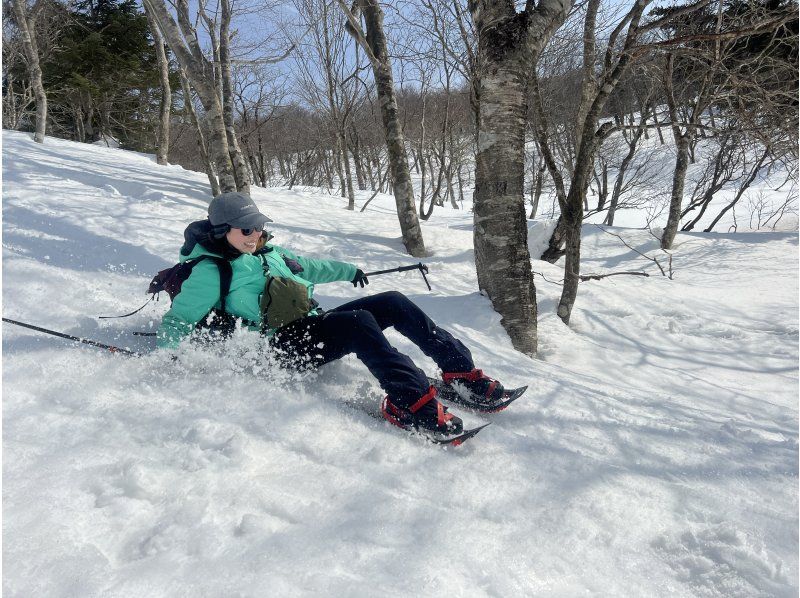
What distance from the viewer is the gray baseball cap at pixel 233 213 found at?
2221 mm

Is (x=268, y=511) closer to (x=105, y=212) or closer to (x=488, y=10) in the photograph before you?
(x=488, y=10)

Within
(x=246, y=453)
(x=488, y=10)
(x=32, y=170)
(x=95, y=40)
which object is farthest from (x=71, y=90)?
(x=246, y=453)

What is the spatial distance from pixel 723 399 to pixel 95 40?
20735 mm

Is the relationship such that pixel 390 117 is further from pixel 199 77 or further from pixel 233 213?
pixel 233 213

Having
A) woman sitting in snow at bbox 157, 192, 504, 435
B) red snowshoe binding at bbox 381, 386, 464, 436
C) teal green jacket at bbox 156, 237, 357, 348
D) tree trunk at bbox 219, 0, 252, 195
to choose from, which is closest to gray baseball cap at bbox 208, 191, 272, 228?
woman sitting in snow at bbox 157, 192, 504, 435

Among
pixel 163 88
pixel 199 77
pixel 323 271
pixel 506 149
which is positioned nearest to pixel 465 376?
pixel 323 271

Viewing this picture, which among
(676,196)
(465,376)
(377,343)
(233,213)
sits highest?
(676,196)

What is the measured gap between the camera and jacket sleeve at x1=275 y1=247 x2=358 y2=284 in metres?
2.84

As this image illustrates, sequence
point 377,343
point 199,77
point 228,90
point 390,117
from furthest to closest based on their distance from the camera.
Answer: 1. point 228,90
2. point 390,117
3. point 199,77
4. point 377,343

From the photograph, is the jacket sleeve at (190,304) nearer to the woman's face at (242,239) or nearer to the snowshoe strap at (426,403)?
the woman's face at (242,239)

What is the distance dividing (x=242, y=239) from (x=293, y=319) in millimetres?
482

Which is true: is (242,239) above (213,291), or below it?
above

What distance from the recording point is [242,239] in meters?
2.27

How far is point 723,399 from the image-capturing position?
133 inches
